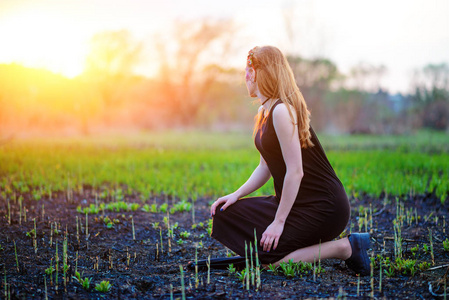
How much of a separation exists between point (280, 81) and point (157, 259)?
193 centimetres

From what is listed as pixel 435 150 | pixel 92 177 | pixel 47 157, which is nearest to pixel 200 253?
pixel 92 177

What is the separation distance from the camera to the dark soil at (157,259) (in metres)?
2.65

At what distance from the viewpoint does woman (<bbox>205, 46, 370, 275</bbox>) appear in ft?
9.73

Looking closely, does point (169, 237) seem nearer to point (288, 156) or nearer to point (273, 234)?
point (273, 234)

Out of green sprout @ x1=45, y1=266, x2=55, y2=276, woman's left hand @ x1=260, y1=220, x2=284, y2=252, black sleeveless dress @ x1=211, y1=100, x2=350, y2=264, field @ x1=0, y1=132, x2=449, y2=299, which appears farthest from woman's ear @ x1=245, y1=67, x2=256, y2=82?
green sprout @ x1=45, y1=266, x2=55, y2=276

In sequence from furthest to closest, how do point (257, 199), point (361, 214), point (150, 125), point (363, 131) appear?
point (150, 125) → point (363, 131) → point (361, 214) → point (257, 199)

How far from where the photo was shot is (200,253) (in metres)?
3.80

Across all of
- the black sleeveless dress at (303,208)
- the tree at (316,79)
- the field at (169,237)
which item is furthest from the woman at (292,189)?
the tree at (316,79)

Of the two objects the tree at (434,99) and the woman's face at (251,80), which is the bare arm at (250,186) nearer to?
the woman's face at (251,80)

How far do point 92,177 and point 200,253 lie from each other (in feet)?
13.6

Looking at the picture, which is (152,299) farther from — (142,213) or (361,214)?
(361,214)

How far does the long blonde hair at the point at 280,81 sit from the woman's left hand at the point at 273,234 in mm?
649

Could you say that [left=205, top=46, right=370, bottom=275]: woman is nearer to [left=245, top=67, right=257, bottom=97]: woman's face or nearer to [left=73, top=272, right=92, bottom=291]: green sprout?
[left=245, top=67, right=257, bottom=97]: woman's face

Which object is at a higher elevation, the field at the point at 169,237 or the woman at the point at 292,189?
the woman at the point at 292,189
